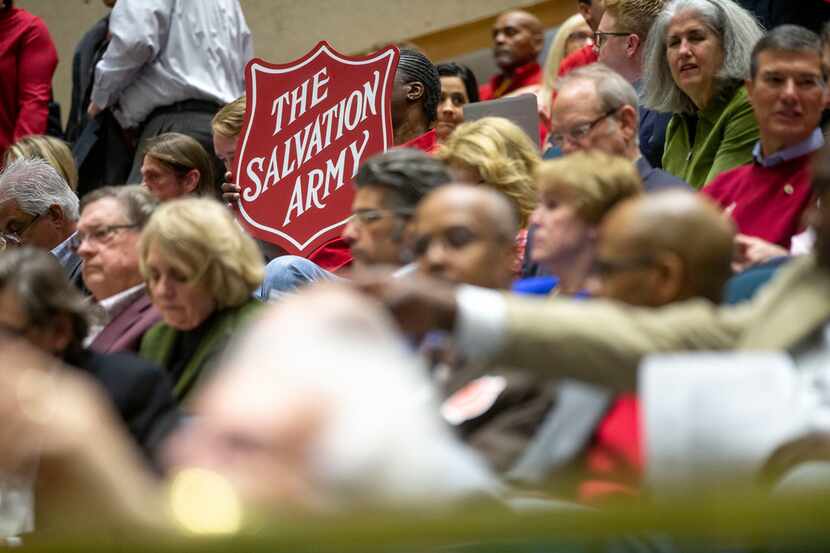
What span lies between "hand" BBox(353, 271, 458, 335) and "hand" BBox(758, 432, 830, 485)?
468mm

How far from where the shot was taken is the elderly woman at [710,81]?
445 cm

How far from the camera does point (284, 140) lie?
199 inches

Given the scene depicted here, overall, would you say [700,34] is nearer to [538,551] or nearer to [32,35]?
[538,551]

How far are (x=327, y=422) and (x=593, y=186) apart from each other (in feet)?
3.59

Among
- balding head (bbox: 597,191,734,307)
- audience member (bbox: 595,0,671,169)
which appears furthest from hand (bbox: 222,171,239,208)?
balding head (bbox: 597,191,734,307)

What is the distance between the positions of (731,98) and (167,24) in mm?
2690

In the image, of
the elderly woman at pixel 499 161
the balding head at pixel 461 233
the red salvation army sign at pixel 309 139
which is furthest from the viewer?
the red salvation army sign at pixel 309 139

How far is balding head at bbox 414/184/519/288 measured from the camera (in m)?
2.79

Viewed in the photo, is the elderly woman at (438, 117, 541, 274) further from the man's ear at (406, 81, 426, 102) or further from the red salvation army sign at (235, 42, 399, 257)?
the man's ear at (406, 81, 426, 102)

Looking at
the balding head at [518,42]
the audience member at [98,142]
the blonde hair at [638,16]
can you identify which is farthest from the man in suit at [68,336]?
the balding head at [518,42]

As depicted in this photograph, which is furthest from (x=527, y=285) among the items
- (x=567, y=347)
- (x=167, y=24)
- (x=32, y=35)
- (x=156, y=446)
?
(x=32, y=35)

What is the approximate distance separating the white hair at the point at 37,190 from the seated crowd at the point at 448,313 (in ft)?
1.86

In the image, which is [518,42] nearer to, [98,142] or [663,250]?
[98,142]

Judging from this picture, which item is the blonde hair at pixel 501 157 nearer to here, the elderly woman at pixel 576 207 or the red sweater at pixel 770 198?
the red sweater at pixel 770 198
